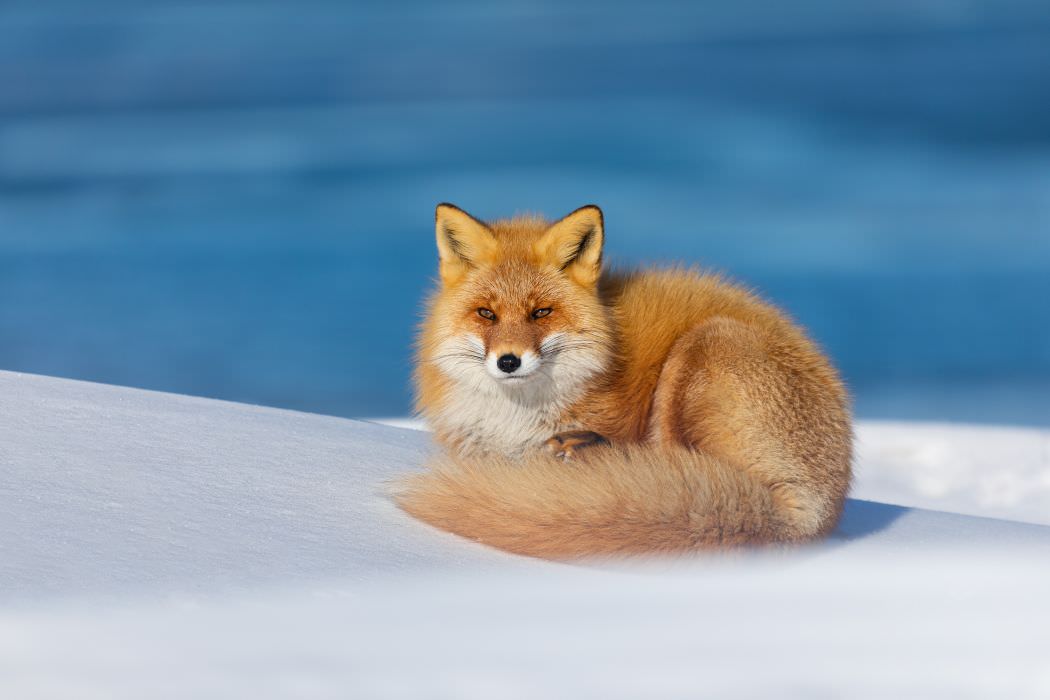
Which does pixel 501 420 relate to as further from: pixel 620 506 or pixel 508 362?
pixel 620 506

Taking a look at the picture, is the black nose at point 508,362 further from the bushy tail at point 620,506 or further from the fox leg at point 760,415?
the fox leg at point 760,415

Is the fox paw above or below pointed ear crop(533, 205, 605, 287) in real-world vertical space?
below

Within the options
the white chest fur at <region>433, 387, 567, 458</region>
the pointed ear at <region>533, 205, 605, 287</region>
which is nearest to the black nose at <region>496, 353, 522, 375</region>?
the white chest fur at <region>433, 387, 567, 458</region>

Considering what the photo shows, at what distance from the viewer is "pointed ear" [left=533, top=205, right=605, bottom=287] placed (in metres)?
3.37

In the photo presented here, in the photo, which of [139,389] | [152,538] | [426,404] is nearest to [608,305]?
[426,404]

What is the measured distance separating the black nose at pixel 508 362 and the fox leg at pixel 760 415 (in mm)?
496

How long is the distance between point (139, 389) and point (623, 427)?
308cm

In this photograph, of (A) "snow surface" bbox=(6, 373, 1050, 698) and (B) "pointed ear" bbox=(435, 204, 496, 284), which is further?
(B) "pointed ear" bbox=(435, 204, 496, 284)

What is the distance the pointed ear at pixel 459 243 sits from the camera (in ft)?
11.2

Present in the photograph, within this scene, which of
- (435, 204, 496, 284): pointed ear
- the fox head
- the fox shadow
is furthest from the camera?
the fox shadow

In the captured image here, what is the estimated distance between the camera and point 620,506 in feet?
9.47

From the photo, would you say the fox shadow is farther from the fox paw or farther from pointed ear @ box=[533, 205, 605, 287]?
pointed ear @ box=[533, 205, 605, 287]

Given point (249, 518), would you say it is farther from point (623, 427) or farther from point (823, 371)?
point (823, 371)

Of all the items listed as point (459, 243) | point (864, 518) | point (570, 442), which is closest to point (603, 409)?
point (570, 442)
